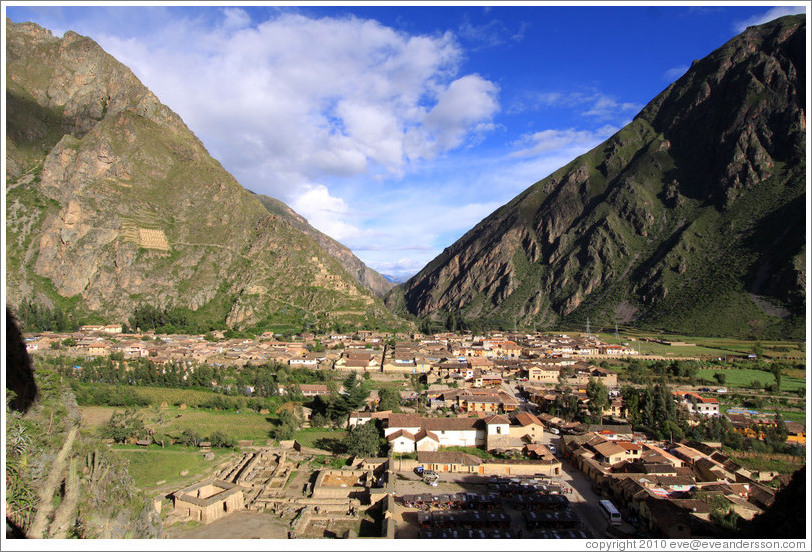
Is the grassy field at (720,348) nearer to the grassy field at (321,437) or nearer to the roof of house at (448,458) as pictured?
the roof of house at (448,458)

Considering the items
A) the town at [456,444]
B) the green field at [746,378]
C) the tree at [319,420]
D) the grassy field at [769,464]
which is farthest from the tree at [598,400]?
the tree at [319,420]

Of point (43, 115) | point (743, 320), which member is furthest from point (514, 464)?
point (43, 115)

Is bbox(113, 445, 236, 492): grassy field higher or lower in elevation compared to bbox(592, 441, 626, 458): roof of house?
lower

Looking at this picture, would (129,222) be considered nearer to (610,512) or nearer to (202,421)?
(202,421)

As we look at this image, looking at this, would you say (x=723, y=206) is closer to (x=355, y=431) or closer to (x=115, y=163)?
(x=355, y=431)

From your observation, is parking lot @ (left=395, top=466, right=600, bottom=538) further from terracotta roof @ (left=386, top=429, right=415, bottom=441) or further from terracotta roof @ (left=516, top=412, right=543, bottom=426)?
terracotta roof @ (left=516, top=412, right=543, bottom=426)

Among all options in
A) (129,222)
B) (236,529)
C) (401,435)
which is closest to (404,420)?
(401,435)

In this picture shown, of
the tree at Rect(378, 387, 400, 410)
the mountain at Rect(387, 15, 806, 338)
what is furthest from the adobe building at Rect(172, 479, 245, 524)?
the mountain at Rect(387, 15, 806, 338)
